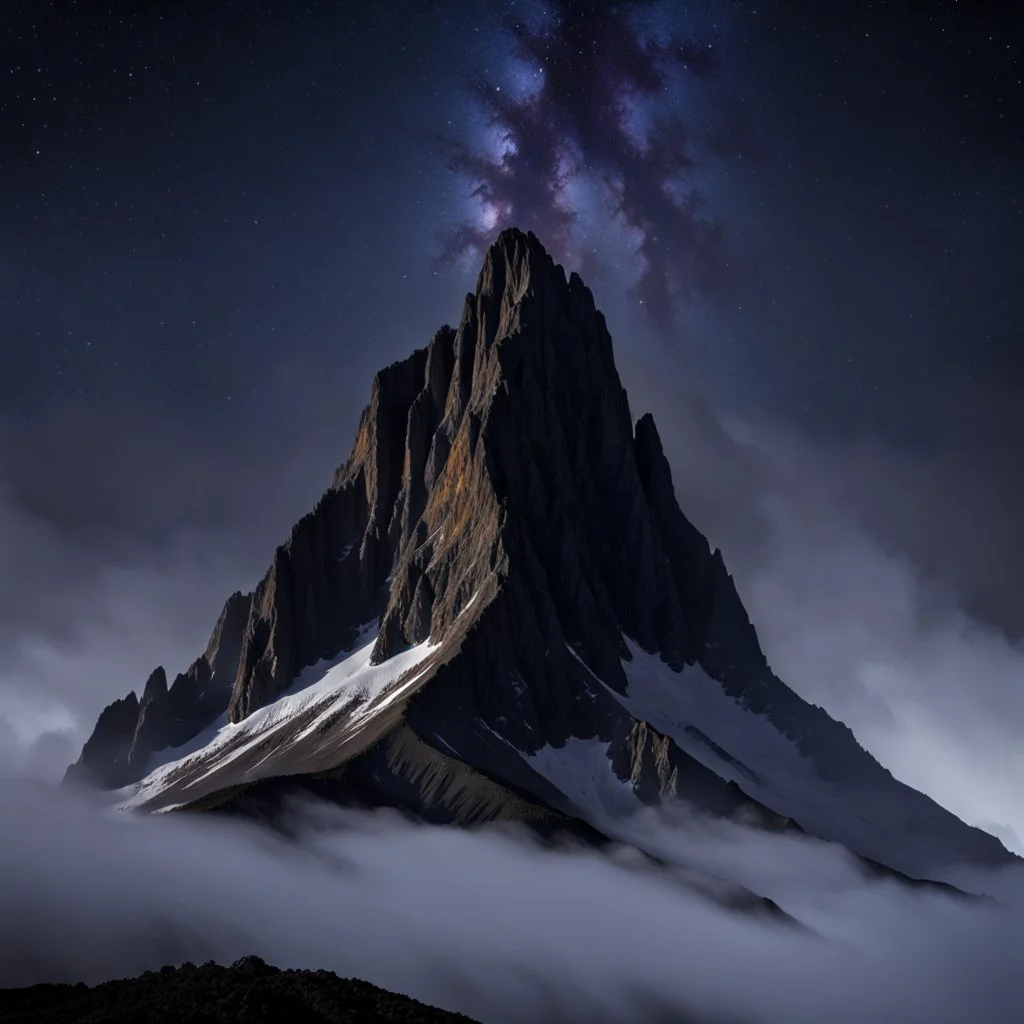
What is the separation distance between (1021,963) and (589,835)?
8356 cm

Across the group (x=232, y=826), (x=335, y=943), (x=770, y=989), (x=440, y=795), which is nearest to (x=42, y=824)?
(x=232, y=826)

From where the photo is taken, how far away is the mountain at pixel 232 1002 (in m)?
59.9

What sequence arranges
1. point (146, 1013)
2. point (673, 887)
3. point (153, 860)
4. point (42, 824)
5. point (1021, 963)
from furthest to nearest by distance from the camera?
1. point (1021, 963)
2. point (42, 824)
3. point (673, 887)
4. point (153, 860)
5. point (146, 1013)

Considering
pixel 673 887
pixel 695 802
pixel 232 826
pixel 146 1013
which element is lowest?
pixel 146 1013

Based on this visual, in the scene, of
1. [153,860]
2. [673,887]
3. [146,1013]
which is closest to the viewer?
[146,1013]

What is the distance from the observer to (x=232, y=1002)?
6044 centimetres

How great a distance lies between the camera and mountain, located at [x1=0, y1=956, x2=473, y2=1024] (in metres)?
59.9

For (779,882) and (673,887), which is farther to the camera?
(779,882)

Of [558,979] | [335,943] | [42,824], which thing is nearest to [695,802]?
[558,979]

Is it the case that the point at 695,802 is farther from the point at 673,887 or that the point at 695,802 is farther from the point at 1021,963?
the point at 1021,963

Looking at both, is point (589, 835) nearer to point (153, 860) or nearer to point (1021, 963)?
point (153, 860)

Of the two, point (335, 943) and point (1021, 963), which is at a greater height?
point (1021, 963)

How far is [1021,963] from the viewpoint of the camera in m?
197

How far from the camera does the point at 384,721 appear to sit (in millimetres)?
191000
